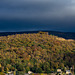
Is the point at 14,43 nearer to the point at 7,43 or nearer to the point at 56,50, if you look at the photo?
the point at 7,43

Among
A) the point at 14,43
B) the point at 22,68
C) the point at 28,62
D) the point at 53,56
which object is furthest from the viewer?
the point at 14,43

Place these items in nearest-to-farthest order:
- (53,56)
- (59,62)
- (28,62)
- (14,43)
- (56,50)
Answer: (28,62)
(59,62)
(53,56)
(56,50)
(14,43)

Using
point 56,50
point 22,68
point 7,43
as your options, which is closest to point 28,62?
point 22,68

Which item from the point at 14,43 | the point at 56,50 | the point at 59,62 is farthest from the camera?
the point at 14,43

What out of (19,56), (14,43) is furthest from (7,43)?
(19,56)

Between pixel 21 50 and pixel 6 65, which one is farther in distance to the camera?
pixel 21 50

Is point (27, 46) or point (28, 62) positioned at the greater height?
point (27, 46)

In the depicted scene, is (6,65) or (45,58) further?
(45,58)

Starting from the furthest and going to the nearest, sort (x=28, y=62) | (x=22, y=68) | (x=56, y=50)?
(x=56, y=50) → (x=28, y=62) → (x=22, y=68)

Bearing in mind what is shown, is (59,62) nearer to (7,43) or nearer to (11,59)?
(11,59)
